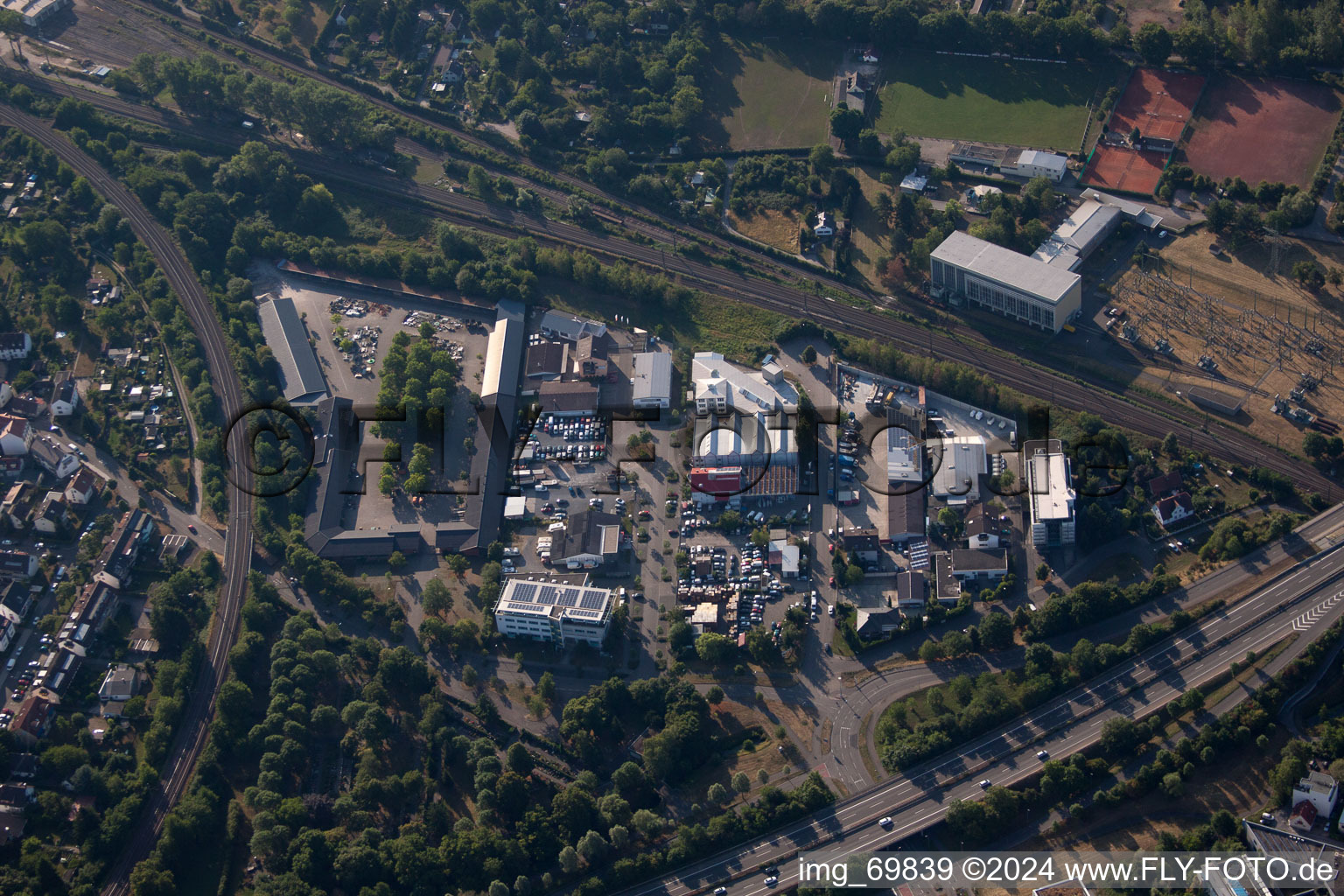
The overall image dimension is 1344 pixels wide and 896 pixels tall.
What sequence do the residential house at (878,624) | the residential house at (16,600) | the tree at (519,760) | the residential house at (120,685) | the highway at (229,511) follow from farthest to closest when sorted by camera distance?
the residential house at (16,600), the residential house at (878,624), the residential house at (120,685), the tree at (519,760), the highway at (229,511)

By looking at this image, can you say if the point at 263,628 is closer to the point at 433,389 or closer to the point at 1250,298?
the point at 433,389

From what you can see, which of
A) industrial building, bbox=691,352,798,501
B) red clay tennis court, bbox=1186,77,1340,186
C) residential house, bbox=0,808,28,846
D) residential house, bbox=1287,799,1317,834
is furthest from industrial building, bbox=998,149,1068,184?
residential house, bbox=0,808,28,846

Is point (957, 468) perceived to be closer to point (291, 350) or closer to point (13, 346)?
point (291, 350)

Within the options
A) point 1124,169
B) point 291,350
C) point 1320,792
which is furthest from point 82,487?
point 1124,169

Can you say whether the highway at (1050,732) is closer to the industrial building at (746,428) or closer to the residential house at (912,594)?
the residential house at (912,594)

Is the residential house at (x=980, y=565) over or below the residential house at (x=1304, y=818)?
over

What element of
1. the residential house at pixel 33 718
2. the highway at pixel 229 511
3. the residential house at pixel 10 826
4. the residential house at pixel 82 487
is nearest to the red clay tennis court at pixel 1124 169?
the highway at pixel 229 511

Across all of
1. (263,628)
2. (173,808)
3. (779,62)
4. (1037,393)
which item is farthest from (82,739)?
(779,62)

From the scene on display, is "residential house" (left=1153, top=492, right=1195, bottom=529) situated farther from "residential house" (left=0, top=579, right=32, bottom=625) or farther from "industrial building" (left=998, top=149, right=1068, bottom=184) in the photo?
"residential house" (left=0, top=579, right=32, bottom=625)
